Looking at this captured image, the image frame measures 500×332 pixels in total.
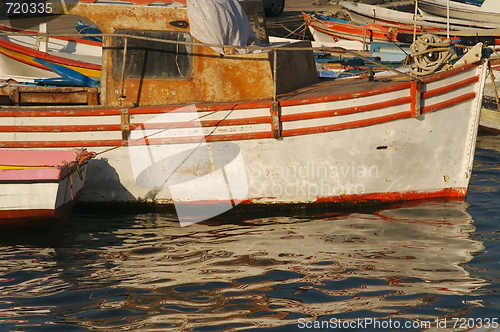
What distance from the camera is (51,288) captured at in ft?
15.1

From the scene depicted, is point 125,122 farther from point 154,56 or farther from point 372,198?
point 372,198

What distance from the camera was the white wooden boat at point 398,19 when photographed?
→ 57.9 ft

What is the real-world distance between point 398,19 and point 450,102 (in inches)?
561

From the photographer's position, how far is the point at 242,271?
4.91m

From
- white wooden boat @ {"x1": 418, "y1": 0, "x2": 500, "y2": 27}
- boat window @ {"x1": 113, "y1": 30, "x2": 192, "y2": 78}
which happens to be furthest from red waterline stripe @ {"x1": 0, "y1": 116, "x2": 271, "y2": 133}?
white wooden boat @ {"x1": 418, "y1": 0, "x2": 500, "y2": 27}

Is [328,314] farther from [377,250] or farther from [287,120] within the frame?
[287,120]

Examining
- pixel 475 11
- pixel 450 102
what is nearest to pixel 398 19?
pixel 475 11

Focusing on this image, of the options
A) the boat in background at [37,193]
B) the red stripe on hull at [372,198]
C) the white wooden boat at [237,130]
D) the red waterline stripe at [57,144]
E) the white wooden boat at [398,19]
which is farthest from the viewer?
the white wooden boat at [398,19]

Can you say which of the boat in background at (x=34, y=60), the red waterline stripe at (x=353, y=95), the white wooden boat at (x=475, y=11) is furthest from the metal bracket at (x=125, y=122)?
the white wooden boat at (x=475, y=11)

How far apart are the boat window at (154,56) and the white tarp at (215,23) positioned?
12.2 inches

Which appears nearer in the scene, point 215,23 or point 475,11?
point 215,23

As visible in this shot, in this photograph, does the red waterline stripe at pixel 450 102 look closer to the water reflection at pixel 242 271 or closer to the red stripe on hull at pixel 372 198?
the red stripe on hull at pixel 372 198

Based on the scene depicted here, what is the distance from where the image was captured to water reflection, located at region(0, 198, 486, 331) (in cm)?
416

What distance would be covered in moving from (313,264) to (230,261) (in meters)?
0.91
